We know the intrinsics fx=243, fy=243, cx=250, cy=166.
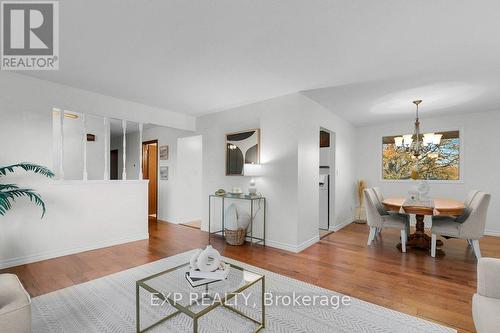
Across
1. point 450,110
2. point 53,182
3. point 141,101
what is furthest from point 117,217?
point 450,110

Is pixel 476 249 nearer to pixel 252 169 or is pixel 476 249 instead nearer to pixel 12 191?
pixel 252 169

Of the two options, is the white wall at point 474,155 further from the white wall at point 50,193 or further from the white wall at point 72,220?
the white wall at point 50,193

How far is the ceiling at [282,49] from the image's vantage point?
1753 mm

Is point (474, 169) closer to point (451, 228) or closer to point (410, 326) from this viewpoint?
point (451, 228)

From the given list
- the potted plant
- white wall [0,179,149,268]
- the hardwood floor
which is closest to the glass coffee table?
the hardwood floor

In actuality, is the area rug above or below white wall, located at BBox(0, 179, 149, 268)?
below

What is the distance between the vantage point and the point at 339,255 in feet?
11.2

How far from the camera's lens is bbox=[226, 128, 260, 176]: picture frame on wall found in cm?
399

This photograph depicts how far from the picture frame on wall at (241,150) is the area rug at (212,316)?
7.16ft

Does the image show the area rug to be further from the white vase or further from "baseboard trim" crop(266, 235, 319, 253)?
"baseboard trim" crop(266, 235, 319, 253)

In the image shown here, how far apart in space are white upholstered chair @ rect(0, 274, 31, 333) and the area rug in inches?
19.4

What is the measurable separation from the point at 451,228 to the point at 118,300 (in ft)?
13.3

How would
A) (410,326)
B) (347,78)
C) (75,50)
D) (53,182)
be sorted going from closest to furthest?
(410,326), (75,50), (347,78), (53,182)

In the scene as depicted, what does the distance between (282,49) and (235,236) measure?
2720mm
